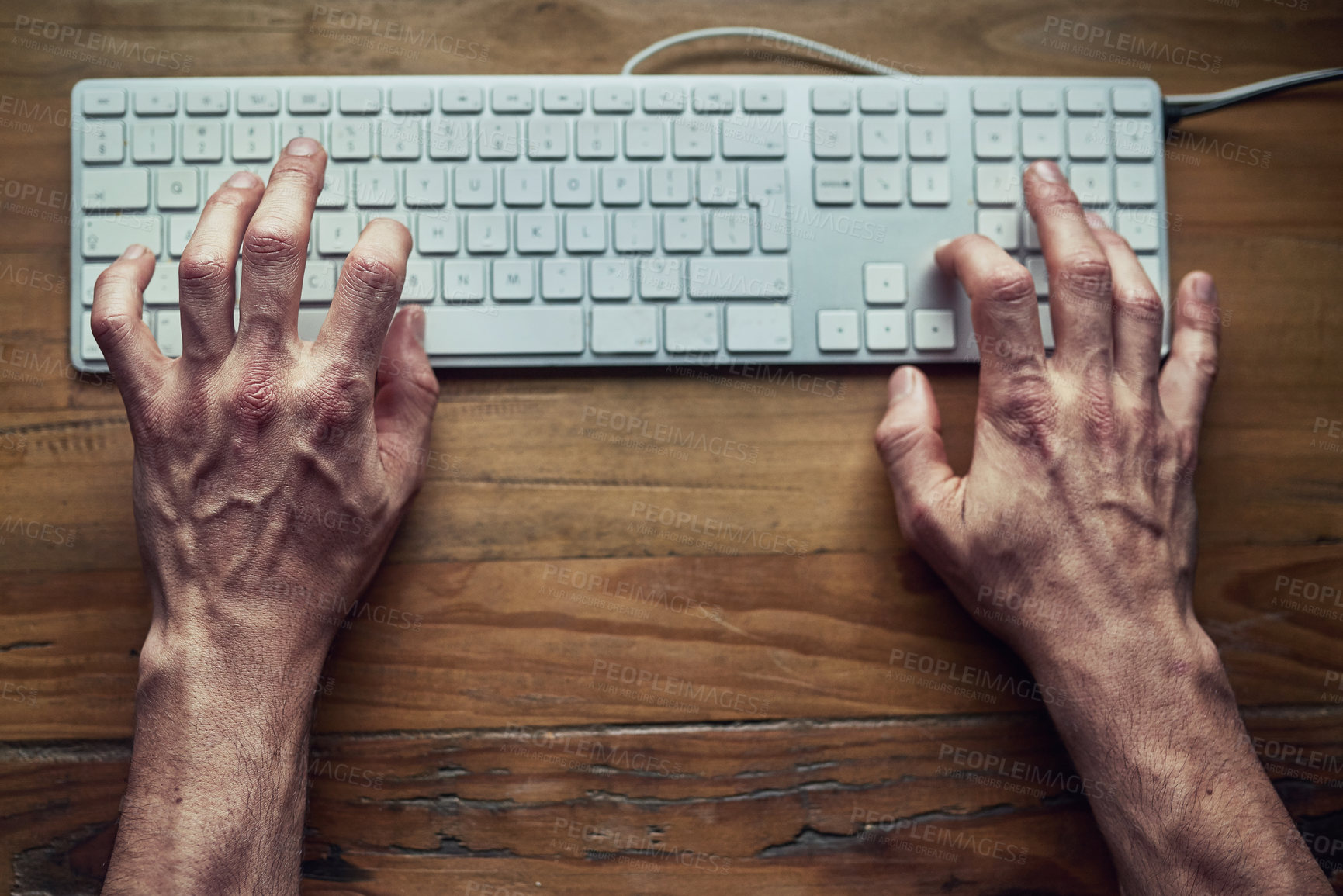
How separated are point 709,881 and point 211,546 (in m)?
0.56

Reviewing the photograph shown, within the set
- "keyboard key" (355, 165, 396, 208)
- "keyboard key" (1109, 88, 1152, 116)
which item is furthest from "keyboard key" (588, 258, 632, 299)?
"keyboard key" (1109, 88, 1152, 116)

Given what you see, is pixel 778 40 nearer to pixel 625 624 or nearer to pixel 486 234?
pixel 486 234

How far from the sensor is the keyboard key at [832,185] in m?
0.82

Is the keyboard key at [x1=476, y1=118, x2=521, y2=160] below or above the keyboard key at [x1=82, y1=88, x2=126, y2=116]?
below

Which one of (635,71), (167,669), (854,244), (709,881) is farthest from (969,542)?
(167,669)

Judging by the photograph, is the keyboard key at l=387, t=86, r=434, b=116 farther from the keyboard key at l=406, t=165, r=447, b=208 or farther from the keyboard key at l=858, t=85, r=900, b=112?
the keyboard key at l=858, t=85, r=900, b=112

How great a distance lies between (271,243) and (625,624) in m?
0.47

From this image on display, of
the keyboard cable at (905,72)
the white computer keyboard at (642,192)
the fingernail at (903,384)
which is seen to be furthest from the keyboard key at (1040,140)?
the fingernail at (903,384)

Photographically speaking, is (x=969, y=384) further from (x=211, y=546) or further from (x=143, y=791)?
(x=143, y=791)

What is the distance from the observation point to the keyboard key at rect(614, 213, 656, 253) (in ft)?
2.66

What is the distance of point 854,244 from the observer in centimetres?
82

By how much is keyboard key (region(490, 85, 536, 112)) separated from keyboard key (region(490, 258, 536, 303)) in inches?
6.1

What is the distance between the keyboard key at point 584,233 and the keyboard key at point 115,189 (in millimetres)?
405

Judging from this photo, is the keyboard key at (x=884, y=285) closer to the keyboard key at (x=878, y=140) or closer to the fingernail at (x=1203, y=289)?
the keyboard key at (x=878, y=140)
